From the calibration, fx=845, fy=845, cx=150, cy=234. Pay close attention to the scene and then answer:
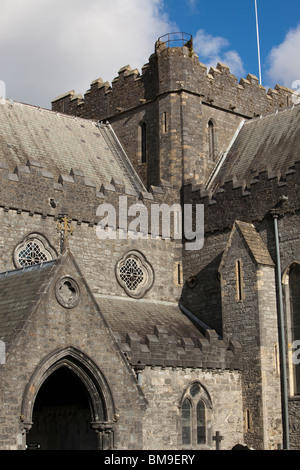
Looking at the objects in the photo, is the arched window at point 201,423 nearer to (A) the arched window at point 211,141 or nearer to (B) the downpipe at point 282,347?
(B) the downpipe at point 282,347

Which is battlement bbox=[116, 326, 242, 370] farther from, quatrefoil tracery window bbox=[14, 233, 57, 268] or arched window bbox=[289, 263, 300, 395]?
quatrefoil tracery window bbox=[14, 233, 57, 268]

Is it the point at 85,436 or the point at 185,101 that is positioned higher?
the point at 185,101

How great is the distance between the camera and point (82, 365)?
21016mm

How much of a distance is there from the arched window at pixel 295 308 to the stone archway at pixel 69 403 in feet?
24.5

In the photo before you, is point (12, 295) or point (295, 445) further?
point (295, 445)

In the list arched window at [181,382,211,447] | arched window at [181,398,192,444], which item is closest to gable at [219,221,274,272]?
arched window at [181,382,211,447]

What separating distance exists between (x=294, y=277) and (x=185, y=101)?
9384mm

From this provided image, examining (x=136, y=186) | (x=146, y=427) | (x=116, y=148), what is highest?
(x=116, y=148)

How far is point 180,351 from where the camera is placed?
88.3 ft

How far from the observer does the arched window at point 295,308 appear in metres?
28.2

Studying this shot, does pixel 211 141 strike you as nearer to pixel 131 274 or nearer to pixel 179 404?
pixel 131 274
